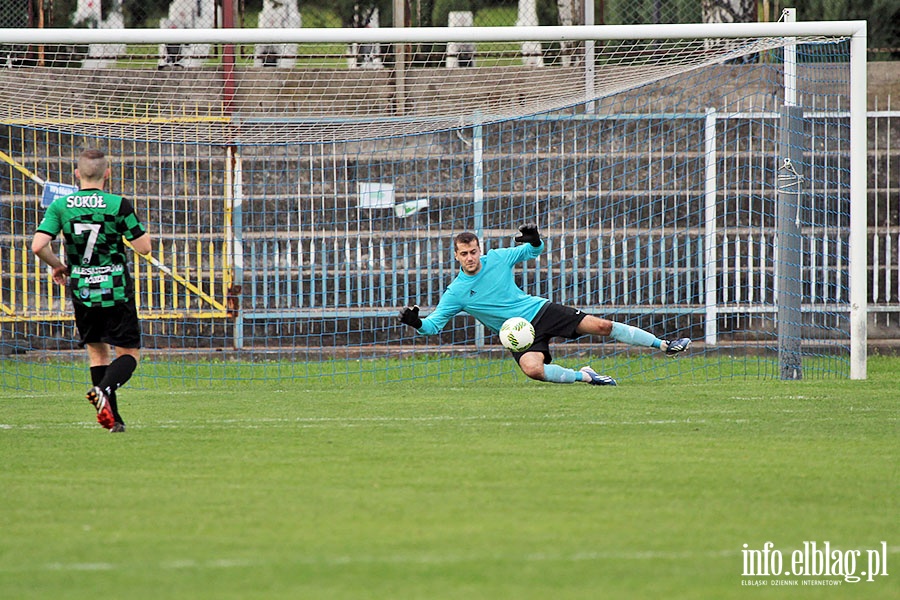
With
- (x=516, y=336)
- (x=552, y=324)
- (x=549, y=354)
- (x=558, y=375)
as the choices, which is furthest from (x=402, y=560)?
(x=552, y=324)

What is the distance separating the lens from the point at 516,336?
31.0ft

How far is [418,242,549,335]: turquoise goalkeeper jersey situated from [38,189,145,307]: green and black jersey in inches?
118

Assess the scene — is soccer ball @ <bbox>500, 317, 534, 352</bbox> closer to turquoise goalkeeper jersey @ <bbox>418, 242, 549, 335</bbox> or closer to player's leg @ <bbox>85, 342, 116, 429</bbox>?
turquoise goalkeeper jersey @ <bbox>418, 242, 549, 335</bbox>

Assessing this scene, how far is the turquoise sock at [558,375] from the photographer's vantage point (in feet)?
31.6

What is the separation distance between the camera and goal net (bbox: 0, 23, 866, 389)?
11.7m

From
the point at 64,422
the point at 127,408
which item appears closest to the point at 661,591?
the point at 64,422

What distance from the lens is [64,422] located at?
7902 mm

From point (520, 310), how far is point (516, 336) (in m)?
0.54

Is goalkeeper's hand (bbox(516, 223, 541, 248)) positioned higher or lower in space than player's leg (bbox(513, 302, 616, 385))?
higher

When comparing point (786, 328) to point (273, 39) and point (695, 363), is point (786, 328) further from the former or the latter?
point (273, 39)

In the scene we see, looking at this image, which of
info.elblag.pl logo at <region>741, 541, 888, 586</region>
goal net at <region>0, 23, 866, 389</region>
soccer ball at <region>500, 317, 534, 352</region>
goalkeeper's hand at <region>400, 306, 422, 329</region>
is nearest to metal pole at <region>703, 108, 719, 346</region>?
goal net at <region>0, 23, 866, 389</region>

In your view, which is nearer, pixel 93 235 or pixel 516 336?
pixel 93 235

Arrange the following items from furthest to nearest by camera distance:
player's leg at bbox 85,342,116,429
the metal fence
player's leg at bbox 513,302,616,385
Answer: the metal fence < player's leg at bbox 513,302,616,385 < player's leg at bbox 85,342,116,429

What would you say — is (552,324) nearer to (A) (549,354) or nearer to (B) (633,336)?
(A) (549,354)
